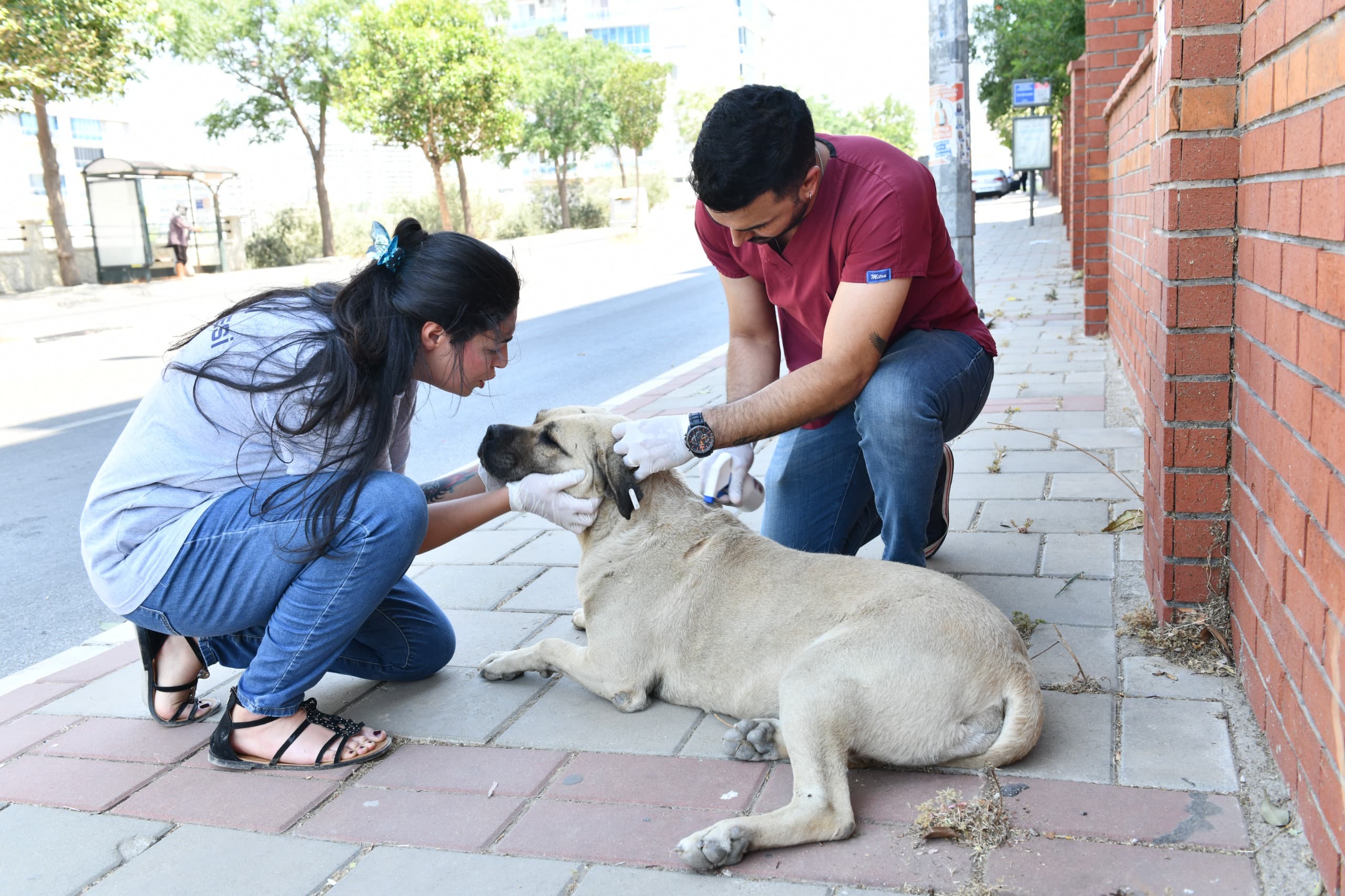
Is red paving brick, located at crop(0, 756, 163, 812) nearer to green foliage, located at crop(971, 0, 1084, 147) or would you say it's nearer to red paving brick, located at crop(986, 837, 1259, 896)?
red paving brick, located at crop(986, 837, 1259, 896)

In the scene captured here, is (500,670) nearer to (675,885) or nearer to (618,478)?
(618,478)

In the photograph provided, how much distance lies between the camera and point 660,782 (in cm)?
297

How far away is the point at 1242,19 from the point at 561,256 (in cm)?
2902

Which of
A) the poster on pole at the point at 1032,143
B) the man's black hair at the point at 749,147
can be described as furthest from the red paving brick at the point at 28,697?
the poster on pole at the point at 1032,143

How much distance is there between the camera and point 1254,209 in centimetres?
291

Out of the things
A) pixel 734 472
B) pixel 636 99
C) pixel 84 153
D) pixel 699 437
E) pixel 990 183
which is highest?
pixel 84 153

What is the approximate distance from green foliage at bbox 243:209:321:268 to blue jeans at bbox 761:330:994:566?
1356 inches

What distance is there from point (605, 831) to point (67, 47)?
2087cm

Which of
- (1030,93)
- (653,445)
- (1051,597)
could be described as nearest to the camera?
(653,445)

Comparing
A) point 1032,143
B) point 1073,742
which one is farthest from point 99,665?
point 1032,143

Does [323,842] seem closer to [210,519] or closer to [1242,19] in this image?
[210,519]

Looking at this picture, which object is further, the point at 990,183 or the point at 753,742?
the point at 990,183

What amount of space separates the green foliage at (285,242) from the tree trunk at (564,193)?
48.2ft

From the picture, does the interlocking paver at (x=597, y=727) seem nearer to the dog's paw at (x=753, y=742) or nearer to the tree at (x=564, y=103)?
the dog's paw at (x=753, y=742)
